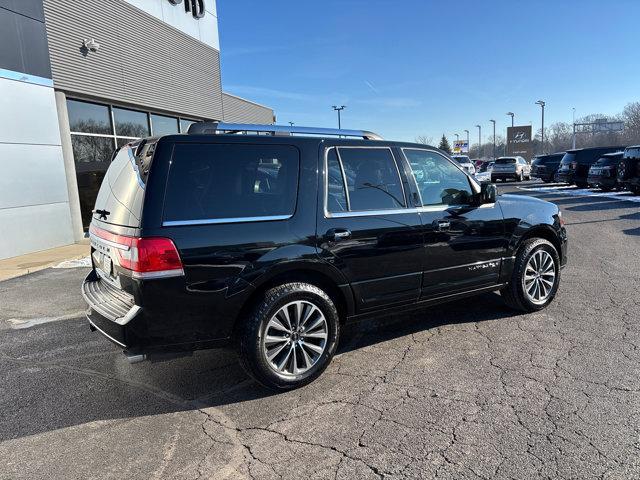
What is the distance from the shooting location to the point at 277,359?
11.4ft

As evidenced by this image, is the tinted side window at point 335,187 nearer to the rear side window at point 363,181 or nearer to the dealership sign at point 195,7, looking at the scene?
the rear side window at point 363,181

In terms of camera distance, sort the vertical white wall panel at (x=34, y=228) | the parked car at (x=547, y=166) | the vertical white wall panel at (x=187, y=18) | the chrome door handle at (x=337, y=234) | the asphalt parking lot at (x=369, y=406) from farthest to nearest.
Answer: the parked car at (x=547, y=166) → the vertical white wall panel at (x=187, y=18) → the vertical white wall panel at (x=34, y=228) → the chrome door handle at (x=337, y=234) → the asphalt parking lot at (x=369, y=406)

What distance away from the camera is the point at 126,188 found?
3.32 m

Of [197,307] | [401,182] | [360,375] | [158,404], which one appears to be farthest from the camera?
[401,182]

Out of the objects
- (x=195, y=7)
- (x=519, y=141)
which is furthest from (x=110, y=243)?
(x=519, y=141)

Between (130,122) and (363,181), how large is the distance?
11905mm

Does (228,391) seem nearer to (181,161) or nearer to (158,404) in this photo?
(158,404)

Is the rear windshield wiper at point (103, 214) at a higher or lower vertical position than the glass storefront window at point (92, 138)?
lower

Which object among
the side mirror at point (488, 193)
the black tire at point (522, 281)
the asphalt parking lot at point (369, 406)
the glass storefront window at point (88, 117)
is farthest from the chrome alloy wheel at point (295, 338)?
the glass storefront window at point (88, 117)

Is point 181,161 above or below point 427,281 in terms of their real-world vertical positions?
above

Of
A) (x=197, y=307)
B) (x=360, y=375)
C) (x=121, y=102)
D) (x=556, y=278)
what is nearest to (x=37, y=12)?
(x=121, y=102)

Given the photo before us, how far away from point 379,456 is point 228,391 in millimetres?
1383

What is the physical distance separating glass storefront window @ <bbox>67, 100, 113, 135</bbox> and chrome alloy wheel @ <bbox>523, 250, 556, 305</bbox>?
11.2 meters

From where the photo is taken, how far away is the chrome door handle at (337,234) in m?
3.62
